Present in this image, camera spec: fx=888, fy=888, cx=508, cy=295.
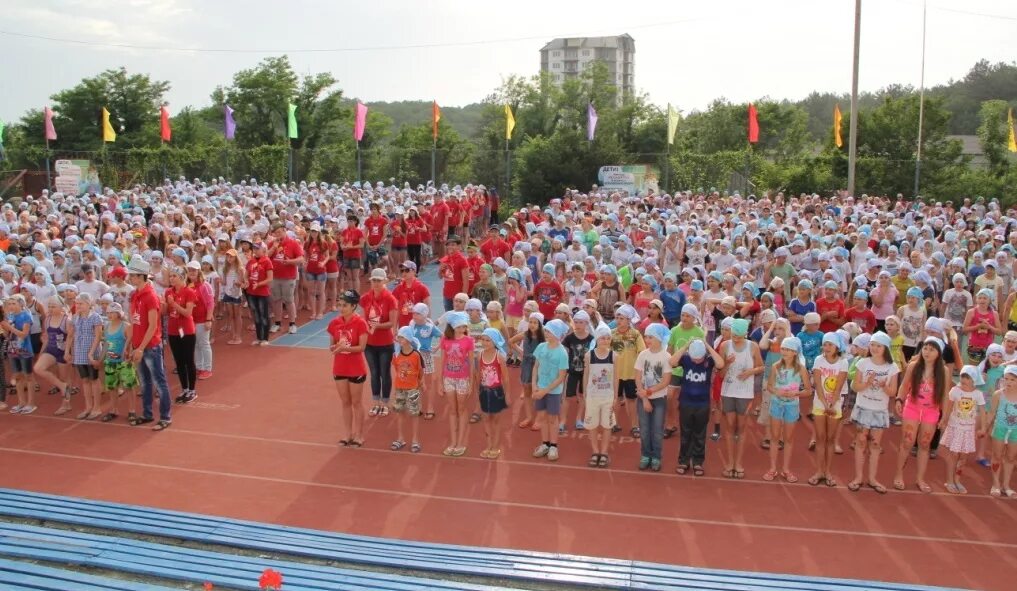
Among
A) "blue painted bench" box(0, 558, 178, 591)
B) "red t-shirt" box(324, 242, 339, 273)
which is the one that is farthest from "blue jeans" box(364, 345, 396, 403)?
"blue painted bench" box(0, 558, 178, 591)

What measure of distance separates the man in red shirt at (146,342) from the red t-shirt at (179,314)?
1.19ft

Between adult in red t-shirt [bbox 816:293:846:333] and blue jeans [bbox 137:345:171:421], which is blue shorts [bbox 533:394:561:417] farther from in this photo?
blue jeans [bbox 137:345:171:421]

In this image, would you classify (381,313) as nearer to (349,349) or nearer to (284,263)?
(349,349)

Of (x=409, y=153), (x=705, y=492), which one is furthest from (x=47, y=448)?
(x=409, y=153)

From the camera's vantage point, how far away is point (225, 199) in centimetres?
2325

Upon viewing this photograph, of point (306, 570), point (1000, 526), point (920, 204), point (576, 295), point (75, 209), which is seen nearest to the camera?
point (306, 570)

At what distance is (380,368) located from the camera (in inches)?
451

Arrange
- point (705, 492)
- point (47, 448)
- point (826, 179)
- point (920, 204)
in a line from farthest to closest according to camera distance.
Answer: point (826, 179) < point (920, 204) < point (47, 448) < point (705, 492)

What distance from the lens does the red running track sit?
803 cm

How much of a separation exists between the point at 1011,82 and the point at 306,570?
298 feet

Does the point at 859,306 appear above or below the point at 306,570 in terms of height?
above

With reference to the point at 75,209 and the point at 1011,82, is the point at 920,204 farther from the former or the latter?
the point at 1011,82

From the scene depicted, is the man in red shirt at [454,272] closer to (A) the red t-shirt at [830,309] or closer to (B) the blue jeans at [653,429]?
(B) the blue jeans at [653,429]

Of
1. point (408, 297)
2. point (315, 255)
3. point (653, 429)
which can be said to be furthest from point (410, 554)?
point (315, 255)
